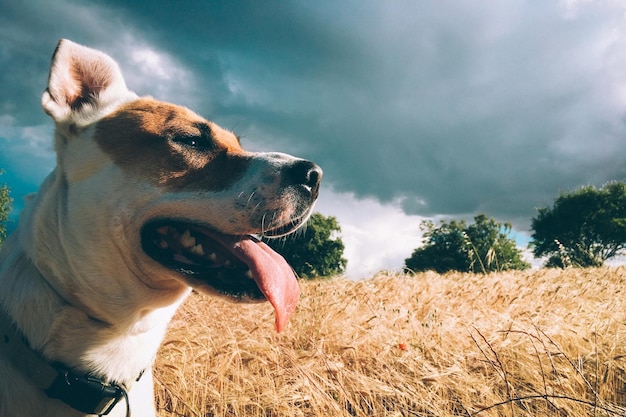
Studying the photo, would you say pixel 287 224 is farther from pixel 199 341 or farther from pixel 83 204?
pixel 199 341

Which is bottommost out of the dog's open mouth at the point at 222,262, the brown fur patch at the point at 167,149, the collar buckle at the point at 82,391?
the collar buckle at the point at 82,391

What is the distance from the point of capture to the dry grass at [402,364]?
10.3 feet

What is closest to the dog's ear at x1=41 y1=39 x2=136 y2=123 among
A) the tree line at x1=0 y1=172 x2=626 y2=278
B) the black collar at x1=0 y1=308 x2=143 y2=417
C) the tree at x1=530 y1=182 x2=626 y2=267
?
the black collar at x1=0 y1=308 x2=143 y2=417

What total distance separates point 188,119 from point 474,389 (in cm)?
287

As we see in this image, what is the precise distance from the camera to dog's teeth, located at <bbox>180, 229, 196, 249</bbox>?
2537 millimetres

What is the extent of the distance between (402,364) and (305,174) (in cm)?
216

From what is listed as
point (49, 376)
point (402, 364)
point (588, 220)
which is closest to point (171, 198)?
point (49, 376)

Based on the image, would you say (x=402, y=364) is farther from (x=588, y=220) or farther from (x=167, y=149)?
(x=588, y=220)

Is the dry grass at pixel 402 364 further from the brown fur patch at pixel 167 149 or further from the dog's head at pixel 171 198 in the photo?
the brown fur patch at pixel 167 149

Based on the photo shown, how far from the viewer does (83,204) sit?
2.37 meters

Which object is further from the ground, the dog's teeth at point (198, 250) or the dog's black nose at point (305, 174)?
the dog's black nose at point (305, 174)

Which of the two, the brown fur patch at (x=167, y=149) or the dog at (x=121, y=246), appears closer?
the dog at (x=121, y=246)

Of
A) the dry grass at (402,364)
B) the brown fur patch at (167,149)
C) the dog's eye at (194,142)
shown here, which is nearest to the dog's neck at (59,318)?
the brown fur patch at (167,149)

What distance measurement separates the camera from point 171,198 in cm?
251
